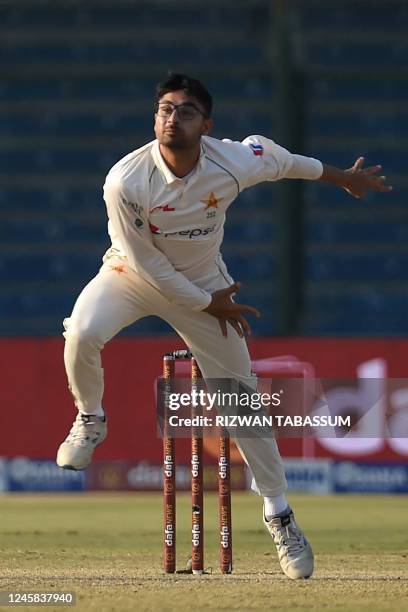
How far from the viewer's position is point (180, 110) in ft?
19.9

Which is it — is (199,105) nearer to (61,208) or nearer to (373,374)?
(373,374)

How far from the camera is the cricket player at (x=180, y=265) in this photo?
6051 mm

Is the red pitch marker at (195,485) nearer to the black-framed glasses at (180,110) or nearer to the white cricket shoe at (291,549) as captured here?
the white cricket shoe at (291,549)

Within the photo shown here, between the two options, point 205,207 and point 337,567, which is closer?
point 205,207

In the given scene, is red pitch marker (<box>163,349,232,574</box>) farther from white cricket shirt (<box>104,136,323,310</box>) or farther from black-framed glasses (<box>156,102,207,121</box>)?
black-framed glasses (<box>156,102,207,121</box>)

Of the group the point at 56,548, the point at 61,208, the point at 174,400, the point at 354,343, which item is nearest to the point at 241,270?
the point at 61,208

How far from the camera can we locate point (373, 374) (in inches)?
482

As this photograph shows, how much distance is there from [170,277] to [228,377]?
1.95ft

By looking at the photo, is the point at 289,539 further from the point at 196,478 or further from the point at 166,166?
the point at 166,166

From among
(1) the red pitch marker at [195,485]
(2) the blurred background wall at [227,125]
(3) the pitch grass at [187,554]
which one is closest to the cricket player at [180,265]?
(1) the red pitch marker at [195,485]

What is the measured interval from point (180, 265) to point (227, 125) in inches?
409

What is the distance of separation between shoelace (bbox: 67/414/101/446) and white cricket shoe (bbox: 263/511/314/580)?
98 centimetres

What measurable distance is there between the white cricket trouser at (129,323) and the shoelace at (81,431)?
38 mm

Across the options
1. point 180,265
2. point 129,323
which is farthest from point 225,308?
point 129,323
